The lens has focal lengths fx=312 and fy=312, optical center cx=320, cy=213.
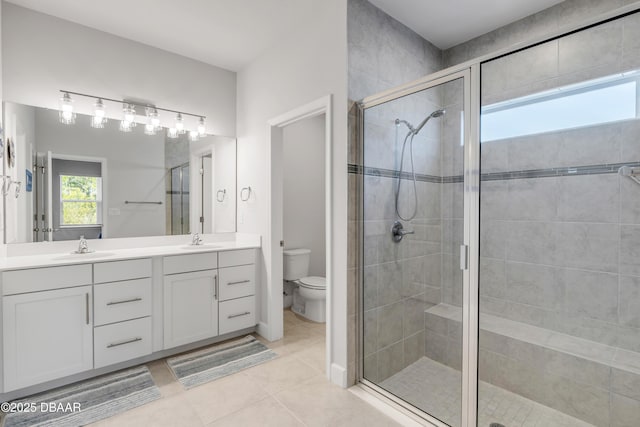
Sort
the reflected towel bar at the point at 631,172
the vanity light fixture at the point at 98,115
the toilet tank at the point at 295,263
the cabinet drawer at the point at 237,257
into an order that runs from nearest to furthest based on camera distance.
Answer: the reflected towel bar at the point at 631,172, the vanity light fixture at the point at 98,115, the cabinet drawer at the point at 237,257, the toilet tank at the point at 295,263

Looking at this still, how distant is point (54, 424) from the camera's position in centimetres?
175

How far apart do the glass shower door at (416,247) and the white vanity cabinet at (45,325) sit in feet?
6.26

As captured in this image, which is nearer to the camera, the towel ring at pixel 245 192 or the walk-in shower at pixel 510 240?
the walk-in shower at pixel 510 240

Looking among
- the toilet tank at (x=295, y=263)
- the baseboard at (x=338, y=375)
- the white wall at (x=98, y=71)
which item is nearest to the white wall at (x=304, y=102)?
the baseboard at (x=338, y=375)

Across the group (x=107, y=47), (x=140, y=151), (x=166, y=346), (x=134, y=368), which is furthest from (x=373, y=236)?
(x=107, y=47)

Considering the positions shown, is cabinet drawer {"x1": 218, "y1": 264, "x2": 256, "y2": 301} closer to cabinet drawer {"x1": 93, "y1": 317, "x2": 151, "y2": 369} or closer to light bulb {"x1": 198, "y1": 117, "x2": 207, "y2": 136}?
cabinet drawer {"x1": 93, "y1": 317, "x2": 151, "y2": 369}

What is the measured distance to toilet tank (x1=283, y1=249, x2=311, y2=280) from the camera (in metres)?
3.60

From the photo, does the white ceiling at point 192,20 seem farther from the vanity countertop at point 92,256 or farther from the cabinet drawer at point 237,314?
the cabinet drawer at point 237,314

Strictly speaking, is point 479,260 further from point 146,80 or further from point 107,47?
point 107,47

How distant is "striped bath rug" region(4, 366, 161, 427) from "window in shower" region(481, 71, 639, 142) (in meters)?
2.67

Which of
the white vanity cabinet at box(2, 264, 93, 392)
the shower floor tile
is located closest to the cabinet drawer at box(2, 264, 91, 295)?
the white vanity cabinet at box(2, 264, 93, 392)

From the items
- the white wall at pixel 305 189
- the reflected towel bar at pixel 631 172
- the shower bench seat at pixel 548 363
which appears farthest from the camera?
the white wall at pixel 305 189

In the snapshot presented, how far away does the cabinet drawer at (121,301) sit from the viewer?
2.17m

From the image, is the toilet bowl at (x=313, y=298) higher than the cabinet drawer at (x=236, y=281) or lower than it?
lower
